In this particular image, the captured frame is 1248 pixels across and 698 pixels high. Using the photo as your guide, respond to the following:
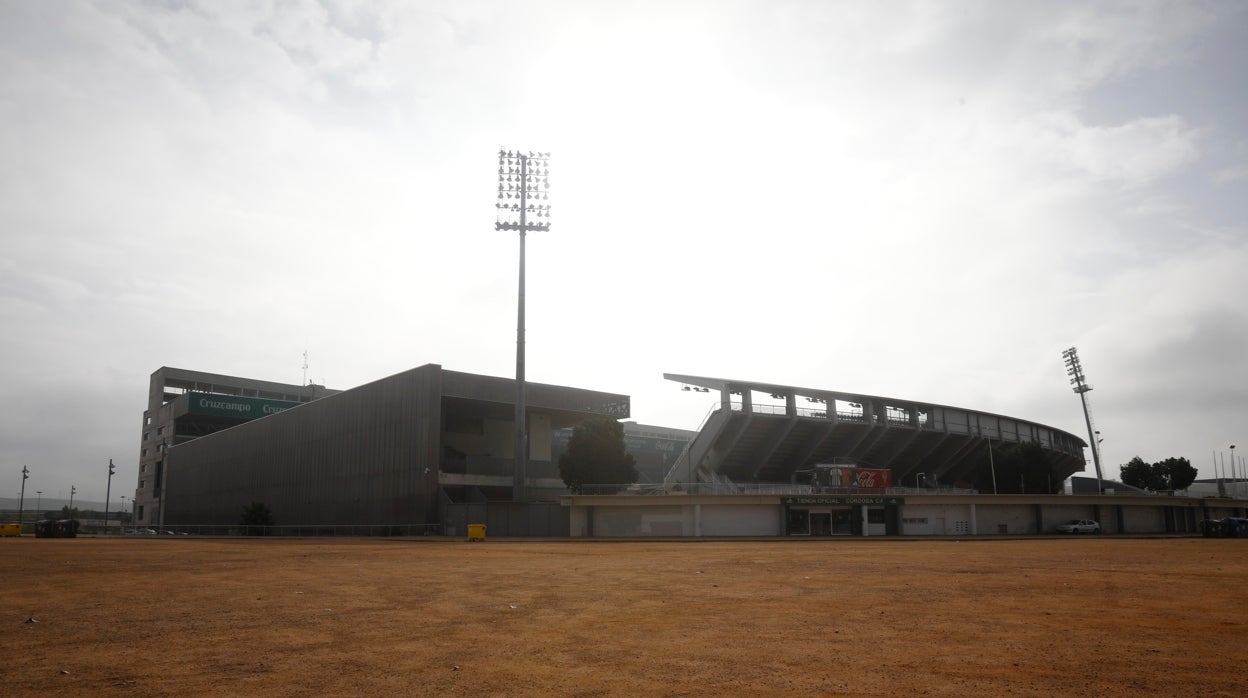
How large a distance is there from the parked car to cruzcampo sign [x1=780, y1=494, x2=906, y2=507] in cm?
1351

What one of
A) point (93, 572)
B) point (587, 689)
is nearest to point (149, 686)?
point (587, 689)

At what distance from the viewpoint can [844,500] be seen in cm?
5562

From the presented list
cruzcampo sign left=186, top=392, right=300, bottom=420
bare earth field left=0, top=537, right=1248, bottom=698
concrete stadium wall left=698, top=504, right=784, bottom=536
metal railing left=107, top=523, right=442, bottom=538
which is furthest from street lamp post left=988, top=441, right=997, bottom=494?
cruzcampo sign left=186, top=392, right=300, bottom=420

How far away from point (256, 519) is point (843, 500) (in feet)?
163

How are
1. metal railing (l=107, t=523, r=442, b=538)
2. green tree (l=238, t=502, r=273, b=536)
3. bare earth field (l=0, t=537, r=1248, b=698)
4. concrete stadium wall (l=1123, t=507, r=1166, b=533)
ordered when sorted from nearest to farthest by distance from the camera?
bare earth field (l=0, t=537, r=1248, b=698) < metal railing (l=107, t=523, r=442, b=538) < concrete stadium wall (l=1123, t=507, r=1166, b=533) < green tree (l=238, t=502, r=273, b=536)

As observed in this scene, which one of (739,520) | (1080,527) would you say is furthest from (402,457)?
(1080,527)

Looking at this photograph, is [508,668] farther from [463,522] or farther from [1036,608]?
[463,522]

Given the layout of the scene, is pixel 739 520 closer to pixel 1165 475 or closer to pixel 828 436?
pixel 828 436

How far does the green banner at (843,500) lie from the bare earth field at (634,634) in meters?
34.4

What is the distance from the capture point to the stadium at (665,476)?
54688mm

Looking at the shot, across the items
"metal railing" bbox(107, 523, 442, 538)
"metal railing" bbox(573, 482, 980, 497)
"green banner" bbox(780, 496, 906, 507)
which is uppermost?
"metal railing" bbox(573, 482, 980, 497)

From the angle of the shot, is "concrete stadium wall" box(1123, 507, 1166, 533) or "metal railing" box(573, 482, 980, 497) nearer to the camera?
"metal railing" box(573, 482, 980, 497)

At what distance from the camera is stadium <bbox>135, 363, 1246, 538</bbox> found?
54.7 metres

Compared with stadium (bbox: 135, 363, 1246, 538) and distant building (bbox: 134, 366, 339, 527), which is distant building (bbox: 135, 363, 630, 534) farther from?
distant building (bbox: 134, 366, 339, 527)
